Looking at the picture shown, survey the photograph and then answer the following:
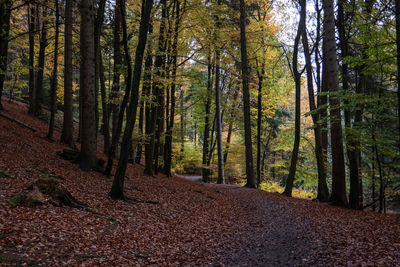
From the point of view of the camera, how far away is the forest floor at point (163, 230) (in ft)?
15.5

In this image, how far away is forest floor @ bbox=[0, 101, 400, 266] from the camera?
4727 millimetres

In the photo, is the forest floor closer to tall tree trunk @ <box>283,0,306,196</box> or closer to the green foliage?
tall tree trunk @ <box>283,0,306,196</box>

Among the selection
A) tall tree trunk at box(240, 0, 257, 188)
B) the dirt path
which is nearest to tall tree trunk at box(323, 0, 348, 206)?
the dirt path

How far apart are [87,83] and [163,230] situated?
22.3 feet

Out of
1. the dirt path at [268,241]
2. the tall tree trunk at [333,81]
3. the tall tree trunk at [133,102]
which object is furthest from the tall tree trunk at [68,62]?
the tall tree trunk at [333,81]

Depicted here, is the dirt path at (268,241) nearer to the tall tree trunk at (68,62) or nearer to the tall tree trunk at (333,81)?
the tall tree trunk at (333,81)

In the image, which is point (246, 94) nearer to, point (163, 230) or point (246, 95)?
point (246, 95)

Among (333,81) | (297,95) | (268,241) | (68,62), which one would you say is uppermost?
(68,62)

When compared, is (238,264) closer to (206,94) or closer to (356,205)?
(356,205)

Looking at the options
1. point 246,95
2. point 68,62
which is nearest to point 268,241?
point 246,95

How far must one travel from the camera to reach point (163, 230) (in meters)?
6.99

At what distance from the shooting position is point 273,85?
2012 cm

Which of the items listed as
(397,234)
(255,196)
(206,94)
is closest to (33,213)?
(397,234)

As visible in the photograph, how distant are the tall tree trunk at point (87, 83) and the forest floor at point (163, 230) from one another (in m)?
0.91
